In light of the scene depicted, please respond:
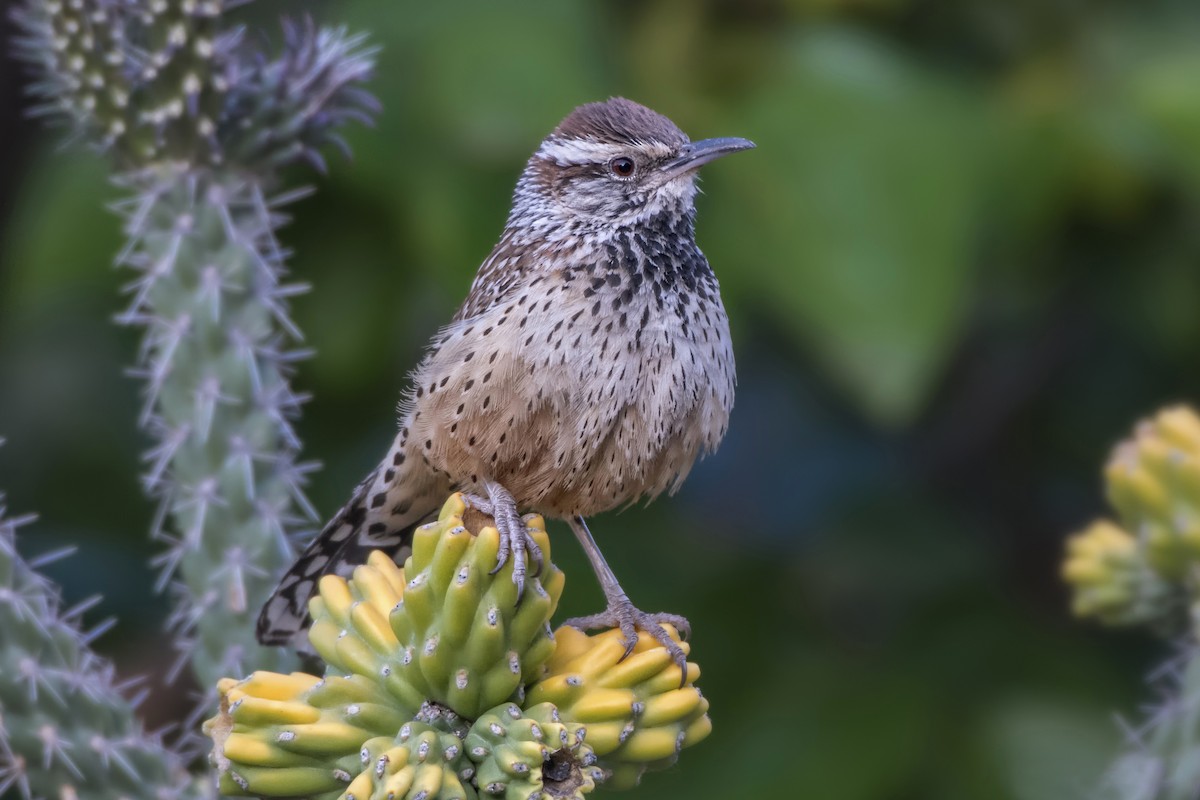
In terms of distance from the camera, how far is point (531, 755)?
1.40 m

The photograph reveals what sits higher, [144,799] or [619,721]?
[619,721]

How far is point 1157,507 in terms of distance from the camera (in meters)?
2.22

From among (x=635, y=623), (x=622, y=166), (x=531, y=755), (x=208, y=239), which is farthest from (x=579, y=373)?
(x=531, y=755)

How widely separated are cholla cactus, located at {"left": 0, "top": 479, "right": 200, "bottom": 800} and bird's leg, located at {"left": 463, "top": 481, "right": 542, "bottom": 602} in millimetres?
564

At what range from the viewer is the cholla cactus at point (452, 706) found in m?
1.42

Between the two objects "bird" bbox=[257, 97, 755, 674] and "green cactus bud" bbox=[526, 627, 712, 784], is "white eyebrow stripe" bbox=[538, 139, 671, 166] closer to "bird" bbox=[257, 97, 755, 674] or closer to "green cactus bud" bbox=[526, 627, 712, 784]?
"bird" bbox=[257, 97, 755, 674]

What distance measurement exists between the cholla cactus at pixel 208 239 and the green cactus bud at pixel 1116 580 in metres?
1.22

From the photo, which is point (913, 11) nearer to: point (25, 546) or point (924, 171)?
point (924, 171)

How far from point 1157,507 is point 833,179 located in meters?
1.05

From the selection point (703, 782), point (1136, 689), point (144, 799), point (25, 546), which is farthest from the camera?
point (25, 546)

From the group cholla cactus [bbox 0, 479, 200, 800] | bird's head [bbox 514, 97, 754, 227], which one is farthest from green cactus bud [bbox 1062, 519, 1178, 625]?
cholla cactus [bbox 0, 479, 200, 800]

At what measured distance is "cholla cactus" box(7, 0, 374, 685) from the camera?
83.2 inches

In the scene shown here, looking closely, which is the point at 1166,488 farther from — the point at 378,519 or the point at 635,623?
the point at 378,519

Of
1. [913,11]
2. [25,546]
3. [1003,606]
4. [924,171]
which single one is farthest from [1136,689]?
[25,546]
